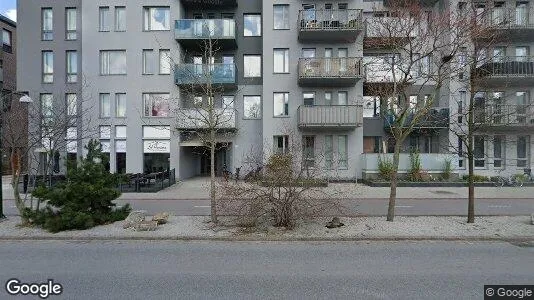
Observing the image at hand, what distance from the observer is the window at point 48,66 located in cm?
2317

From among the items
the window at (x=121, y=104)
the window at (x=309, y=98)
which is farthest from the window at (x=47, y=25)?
the window at (x=309, y=98)

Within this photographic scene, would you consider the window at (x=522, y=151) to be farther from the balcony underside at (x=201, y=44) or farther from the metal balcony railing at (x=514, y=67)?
the balcony underside at (x=201, y=44)

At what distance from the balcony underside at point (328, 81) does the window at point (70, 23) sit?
16980mm

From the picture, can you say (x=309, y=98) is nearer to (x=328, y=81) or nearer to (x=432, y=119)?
(x=328, y=81)

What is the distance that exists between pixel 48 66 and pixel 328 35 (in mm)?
20310

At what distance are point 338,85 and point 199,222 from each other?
15684mm

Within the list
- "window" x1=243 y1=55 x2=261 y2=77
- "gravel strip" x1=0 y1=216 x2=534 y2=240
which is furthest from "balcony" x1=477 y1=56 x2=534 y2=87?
"window" x1=243 y1=55 x2=261 y2=77

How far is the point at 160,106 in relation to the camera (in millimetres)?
22359

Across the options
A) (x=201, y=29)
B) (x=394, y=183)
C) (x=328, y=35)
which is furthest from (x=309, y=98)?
(x=394, y=183)

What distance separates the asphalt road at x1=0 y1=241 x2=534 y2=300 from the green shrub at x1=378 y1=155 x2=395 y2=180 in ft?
40.1

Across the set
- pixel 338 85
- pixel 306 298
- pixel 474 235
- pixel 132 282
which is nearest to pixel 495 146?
pixel 338 85

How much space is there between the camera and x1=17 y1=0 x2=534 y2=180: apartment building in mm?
21406

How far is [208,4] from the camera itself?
23000 mm

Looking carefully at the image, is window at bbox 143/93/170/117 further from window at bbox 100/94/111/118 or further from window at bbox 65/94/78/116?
window at bbox 65/94/78/116
